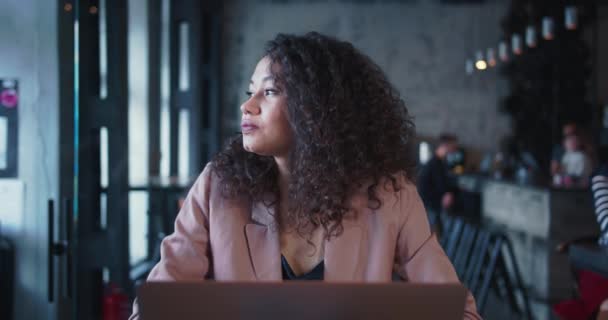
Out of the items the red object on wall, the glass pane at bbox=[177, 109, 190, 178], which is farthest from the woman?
the glass pane at bbox=[177, 109, 190, 178]

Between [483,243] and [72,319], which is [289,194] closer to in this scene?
[72,319]

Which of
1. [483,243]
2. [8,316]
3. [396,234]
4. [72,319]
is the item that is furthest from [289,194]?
[483,243]

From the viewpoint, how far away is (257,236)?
60.4 inches

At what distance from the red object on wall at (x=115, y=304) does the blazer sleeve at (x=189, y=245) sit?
1582mm

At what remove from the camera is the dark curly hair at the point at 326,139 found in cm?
153

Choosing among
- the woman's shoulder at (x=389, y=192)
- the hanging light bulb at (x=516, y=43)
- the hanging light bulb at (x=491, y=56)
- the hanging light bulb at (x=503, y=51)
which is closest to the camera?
the woman's shoulder at (x=389, y=192)

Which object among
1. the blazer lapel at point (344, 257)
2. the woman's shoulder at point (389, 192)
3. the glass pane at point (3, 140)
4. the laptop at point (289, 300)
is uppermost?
the glass pane at point (3, 140)

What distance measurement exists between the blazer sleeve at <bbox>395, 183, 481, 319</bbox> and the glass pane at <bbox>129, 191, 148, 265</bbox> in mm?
2135

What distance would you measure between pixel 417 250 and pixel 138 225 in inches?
118

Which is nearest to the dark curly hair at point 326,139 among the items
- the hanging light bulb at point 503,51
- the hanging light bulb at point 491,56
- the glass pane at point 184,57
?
the glass pane at point 184,57

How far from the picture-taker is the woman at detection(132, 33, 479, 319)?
150 cm

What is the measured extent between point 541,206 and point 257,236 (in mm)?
4891

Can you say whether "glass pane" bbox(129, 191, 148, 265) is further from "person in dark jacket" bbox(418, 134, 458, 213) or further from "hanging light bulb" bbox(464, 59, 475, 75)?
"hanging light bulb" bbox(464, 59, 475, 75)

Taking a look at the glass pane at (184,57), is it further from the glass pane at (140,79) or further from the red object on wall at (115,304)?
the red object on wall at (115,304)
